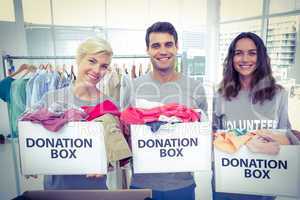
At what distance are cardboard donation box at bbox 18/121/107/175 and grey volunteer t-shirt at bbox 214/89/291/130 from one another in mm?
550

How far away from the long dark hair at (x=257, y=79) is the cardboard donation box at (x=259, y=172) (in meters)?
0.25

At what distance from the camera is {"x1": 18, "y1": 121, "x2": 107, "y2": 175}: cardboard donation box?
1.02 m

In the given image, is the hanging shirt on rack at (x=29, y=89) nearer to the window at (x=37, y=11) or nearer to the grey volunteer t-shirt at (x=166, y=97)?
the grey volunteer t-shirt at (x=166, y=97)

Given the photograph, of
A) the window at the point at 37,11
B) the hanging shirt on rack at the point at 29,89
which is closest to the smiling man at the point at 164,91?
the hanging shirt on rack at the point at 29,89

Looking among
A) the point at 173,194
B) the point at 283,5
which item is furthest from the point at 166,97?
the point at 283,5

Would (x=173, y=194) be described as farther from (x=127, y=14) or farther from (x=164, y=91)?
(x=127, y=14)

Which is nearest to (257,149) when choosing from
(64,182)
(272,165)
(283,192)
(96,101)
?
(272,165)

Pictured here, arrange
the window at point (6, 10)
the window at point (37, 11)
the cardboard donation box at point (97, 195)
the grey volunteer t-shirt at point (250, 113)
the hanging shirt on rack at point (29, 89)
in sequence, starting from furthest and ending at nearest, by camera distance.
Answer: the window at point (37, 11)
the window at point (6, 10)
the hanging shirt on rack at point (29, 89)
the grey volunteer t-shirt at point (250, 113)
the cardboard donation box at point (97, 195)

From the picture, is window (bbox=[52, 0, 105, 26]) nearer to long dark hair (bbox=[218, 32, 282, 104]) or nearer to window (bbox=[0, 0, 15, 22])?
window (bbox=[0, 0, 15, 22])

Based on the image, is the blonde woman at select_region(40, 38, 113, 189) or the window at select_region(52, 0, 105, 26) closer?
the blonde woman at select_region(40, 38, 113, 189)

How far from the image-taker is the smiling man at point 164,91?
3.85ft

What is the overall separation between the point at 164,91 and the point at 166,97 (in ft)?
0.11

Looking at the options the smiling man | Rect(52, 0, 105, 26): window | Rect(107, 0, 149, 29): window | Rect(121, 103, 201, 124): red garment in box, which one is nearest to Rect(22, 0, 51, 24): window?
Rect(52, 0, 105, 26): window

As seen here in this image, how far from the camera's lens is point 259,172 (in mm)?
1024
